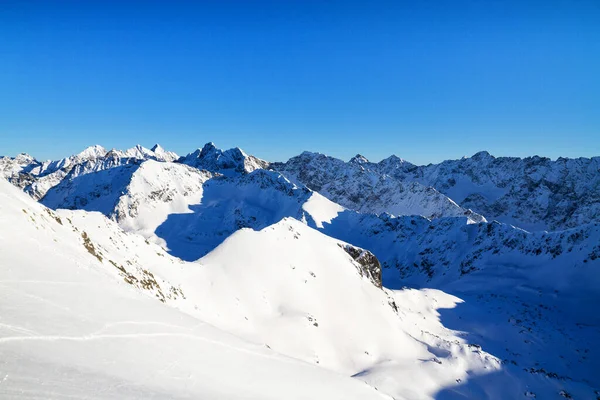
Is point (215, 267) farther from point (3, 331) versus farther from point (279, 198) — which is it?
point (279, 198)

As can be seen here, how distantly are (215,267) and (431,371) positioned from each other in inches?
930

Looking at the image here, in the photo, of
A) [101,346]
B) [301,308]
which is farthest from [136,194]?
[101,346]

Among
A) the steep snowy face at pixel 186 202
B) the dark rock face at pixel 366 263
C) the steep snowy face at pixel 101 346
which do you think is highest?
the steep snowy face at pixel 186 202

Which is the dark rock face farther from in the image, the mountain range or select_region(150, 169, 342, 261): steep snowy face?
select_region(150, 169, 342, 261): steep snowy face

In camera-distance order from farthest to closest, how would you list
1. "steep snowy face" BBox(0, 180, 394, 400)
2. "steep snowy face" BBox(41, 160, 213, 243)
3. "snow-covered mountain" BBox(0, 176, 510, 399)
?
"steep snowy face" BBox(41, 160, 213, 243) → "snow-covered mountain" BBox(0, 176, 510, 399) → "steep snowy face" BBox(0, 180, 394, 400)

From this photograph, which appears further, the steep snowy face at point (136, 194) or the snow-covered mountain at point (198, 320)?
the steep snowy face at point (136, 194)

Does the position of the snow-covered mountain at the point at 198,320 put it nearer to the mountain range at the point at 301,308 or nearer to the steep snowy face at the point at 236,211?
the mountain range at the point at 301,308

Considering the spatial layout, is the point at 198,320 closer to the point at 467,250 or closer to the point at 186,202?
the point at 467,250

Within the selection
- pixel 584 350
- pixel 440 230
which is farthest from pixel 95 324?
pixel 440 230

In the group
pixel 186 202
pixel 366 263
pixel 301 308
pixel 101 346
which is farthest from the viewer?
pixel 186 202

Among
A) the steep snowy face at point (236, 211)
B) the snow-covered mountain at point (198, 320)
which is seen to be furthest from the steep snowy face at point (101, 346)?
the steep snowy face at point (236, 211)

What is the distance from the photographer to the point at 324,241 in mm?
49781

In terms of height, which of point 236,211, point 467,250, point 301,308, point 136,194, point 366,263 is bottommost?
point 301,308

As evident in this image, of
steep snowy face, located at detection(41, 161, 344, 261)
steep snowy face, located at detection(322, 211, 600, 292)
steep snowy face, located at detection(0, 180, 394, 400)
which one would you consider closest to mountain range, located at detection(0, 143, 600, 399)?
steep snowy face, located at detection(0, 180, 394, 400)
